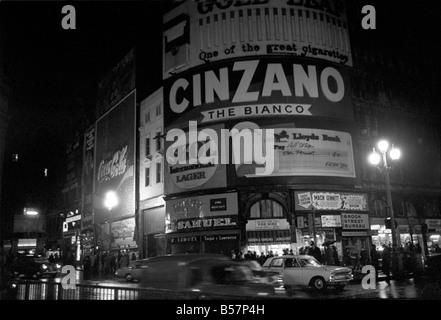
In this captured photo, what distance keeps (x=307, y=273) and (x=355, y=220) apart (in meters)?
15.1

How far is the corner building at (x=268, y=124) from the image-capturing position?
94.7 ft

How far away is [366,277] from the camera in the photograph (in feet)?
69.6

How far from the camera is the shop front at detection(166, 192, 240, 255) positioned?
2894 centimetres

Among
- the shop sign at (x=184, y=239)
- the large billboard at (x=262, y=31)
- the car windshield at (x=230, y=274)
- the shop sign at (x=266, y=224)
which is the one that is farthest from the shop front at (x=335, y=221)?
the car windshield at (x=230, y=274)

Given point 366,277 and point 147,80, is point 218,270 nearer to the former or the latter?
point 366,277

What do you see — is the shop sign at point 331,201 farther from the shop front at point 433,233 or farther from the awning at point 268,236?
the shop front at point 433,233

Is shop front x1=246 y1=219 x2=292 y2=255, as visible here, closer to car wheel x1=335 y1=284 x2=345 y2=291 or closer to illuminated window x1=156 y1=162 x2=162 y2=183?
illuminated window x1=156 y1=162 x2=162 y2=183

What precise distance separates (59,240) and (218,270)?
189 ft

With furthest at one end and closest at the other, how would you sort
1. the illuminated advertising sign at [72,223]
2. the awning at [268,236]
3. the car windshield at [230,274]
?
the illuminated advertising sign at [72,223]
the awning at [268,236]
the car windshield at [230,274]

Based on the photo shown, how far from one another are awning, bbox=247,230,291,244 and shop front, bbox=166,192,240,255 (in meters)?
1.00

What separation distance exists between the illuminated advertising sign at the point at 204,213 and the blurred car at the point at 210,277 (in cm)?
1681

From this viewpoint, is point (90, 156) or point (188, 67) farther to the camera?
point (90, 156)

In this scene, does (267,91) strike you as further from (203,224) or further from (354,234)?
(354,234)
